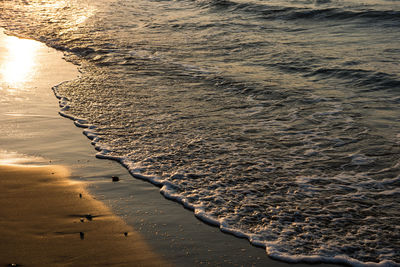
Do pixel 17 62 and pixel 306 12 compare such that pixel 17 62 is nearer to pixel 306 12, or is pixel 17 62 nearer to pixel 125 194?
pixel 125 194

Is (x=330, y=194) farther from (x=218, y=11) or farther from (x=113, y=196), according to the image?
(x=218, y=11)

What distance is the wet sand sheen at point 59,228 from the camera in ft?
11.1

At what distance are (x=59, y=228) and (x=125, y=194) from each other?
836 mm

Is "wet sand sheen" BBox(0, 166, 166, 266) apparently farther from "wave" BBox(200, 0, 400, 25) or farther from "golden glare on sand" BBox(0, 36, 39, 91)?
"wave" BBox(200, 0, 400, 25)

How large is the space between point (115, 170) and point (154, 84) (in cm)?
375

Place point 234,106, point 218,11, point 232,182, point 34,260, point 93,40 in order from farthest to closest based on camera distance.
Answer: point 218,11 → point 93,40 → point 234,106 → point 232,182 → point 34,260

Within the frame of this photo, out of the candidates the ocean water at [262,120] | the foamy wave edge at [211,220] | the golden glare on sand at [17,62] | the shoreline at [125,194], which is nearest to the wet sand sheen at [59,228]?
the shoreline at [125,194]

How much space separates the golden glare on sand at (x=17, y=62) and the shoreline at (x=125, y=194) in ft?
3.98

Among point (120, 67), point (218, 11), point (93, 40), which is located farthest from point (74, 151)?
point (218, 11)

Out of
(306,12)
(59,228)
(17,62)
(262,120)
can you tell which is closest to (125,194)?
(59,228)

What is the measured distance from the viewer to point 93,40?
1278 centimetres

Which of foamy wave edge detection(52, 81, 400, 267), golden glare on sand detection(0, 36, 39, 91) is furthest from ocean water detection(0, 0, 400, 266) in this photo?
golden glare on sand detection(0, 36, 39, 91)

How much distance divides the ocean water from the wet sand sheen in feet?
2.46

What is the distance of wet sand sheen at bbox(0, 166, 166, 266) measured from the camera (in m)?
3.40
